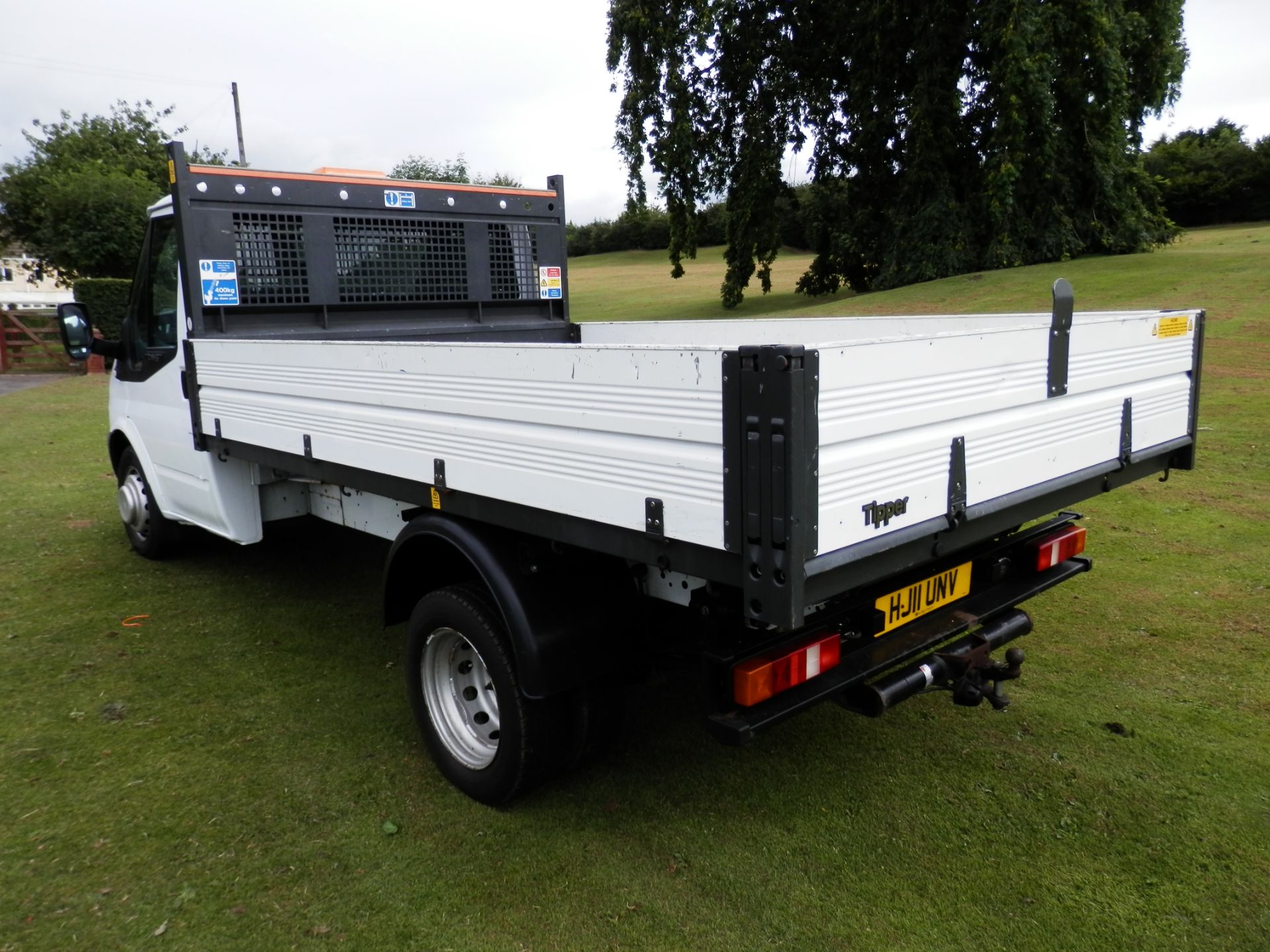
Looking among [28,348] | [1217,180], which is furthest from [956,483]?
[1217,180]

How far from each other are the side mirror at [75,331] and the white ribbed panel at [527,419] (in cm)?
189

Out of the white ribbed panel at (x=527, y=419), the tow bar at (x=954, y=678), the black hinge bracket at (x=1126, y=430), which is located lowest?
the tow bar at (x=954, y=678)

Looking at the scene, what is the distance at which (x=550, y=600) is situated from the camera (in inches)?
113

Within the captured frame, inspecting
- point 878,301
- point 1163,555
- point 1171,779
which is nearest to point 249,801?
point 1171,779

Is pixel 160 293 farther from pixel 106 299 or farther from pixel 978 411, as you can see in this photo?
pixel 106 299

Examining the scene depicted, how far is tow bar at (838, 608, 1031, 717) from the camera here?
2822 millimetres

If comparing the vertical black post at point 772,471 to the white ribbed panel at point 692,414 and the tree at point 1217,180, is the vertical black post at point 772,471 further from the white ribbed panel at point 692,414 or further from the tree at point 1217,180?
the tree at point 1217,180

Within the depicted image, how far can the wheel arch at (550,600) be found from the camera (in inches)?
110

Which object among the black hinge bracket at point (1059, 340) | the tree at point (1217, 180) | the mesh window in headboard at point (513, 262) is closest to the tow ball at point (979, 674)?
the black hinge bracket at point (1059, 340)

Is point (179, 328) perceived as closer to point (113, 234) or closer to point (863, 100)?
point (863, 100)

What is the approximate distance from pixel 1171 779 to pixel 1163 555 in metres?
2.62

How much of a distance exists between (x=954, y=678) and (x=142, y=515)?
518cm

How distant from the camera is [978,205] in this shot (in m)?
22.4

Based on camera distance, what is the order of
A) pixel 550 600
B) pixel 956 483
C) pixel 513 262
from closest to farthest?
1. pixel 956 483
2. pixel 550 600
3. pixel 513 262
